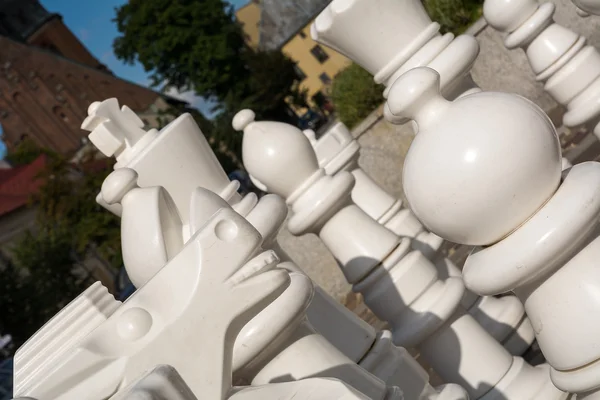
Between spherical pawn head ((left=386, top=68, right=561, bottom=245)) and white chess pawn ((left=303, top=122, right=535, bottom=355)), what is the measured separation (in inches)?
35.4

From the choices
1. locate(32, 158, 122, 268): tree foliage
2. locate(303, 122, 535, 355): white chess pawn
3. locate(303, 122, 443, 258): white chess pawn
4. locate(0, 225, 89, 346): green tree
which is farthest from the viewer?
locate(32, 158, 122, 268): tree foliage

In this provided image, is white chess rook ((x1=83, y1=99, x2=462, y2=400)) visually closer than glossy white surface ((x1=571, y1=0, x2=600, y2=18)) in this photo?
Yes

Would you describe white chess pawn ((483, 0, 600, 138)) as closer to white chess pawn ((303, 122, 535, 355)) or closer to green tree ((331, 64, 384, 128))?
white chess pawn ((303, 122, 535, 355))

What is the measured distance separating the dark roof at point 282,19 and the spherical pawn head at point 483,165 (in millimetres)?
20756

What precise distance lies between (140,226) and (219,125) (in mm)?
10360

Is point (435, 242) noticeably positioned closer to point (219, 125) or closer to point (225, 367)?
point (225, 367)

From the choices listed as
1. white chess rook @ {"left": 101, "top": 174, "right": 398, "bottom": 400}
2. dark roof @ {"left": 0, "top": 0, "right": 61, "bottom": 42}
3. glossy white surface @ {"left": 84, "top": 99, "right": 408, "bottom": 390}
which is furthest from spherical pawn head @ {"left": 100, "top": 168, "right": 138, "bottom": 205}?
dark roof @ {"left": 0, "top": 0, "right": 61, "bottom": 42}

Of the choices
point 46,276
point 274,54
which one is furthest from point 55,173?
point 274,54

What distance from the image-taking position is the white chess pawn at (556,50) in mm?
1556

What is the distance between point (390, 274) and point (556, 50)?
0.81 metres

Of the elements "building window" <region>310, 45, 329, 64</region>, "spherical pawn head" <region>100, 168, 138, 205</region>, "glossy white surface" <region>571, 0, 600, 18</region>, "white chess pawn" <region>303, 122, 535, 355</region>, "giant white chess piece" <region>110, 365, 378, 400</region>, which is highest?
"spherical pawn head" <region>100, 168, 138, 205</region>

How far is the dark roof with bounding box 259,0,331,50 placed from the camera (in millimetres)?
21078

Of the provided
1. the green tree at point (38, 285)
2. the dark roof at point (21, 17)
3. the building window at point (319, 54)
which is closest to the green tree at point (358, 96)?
the green tree at point (38, 285)

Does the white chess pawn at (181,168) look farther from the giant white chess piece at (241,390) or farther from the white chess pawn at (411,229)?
the giant white chess piece at (241,390)
